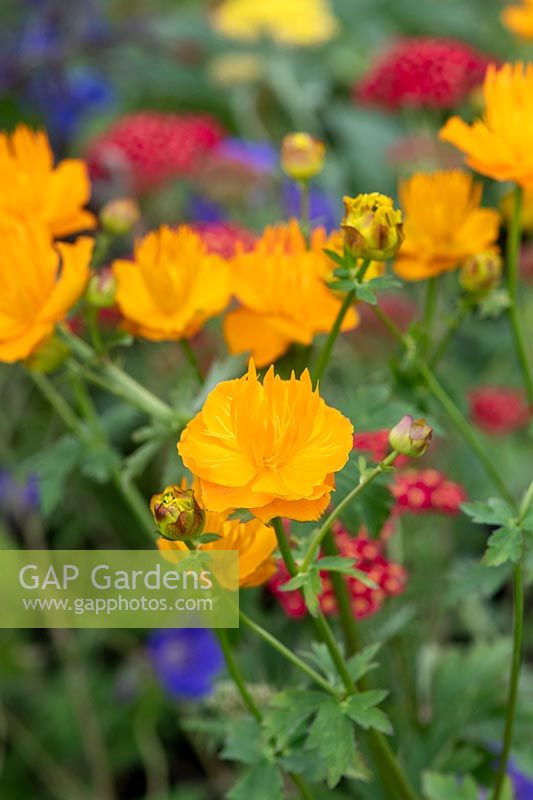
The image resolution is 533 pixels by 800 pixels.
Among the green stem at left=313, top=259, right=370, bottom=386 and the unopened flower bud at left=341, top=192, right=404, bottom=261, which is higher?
the unopened flower bud at left=341, top=192, right=404, bottom=261

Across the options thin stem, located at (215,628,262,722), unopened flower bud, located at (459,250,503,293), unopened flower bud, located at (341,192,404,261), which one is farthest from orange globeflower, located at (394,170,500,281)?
thin stem, located at (215,628,262,722)

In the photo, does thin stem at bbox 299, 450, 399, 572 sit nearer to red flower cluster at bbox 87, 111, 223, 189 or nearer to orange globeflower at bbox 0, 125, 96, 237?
orange globeflower at bbox 0, 125, 96, 237

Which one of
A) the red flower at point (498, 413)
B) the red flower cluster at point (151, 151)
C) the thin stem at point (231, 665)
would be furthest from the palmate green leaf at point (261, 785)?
the red flower cluster at point (151, 151)

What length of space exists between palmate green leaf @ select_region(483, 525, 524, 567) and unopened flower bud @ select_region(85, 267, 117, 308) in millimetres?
208

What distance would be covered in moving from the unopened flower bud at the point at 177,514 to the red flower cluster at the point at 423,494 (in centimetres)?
23

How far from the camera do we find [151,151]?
1047 mm

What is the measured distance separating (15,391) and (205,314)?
21.7 inches

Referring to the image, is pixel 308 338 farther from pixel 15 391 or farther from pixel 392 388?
pixel 15 391

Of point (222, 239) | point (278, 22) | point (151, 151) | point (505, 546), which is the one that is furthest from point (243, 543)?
point (278, 22)

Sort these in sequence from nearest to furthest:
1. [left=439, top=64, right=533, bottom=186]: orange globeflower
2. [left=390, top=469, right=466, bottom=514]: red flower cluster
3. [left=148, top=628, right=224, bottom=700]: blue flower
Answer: [left=439, top=64, right=533, bottom=186]: orange globeflower < [left=390, top=469, right=466, bottom=514]: red flower cluster < [left=148, top=628, right=224, bottom=700]: blue flower

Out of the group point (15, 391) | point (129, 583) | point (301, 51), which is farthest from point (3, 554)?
point (301, 51)

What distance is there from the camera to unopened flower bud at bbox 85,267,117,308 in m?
0.50

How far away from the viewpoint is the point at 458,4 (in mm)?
2029

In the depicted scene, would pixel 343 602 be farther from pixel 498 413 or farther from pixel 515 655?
pixel 498 413
